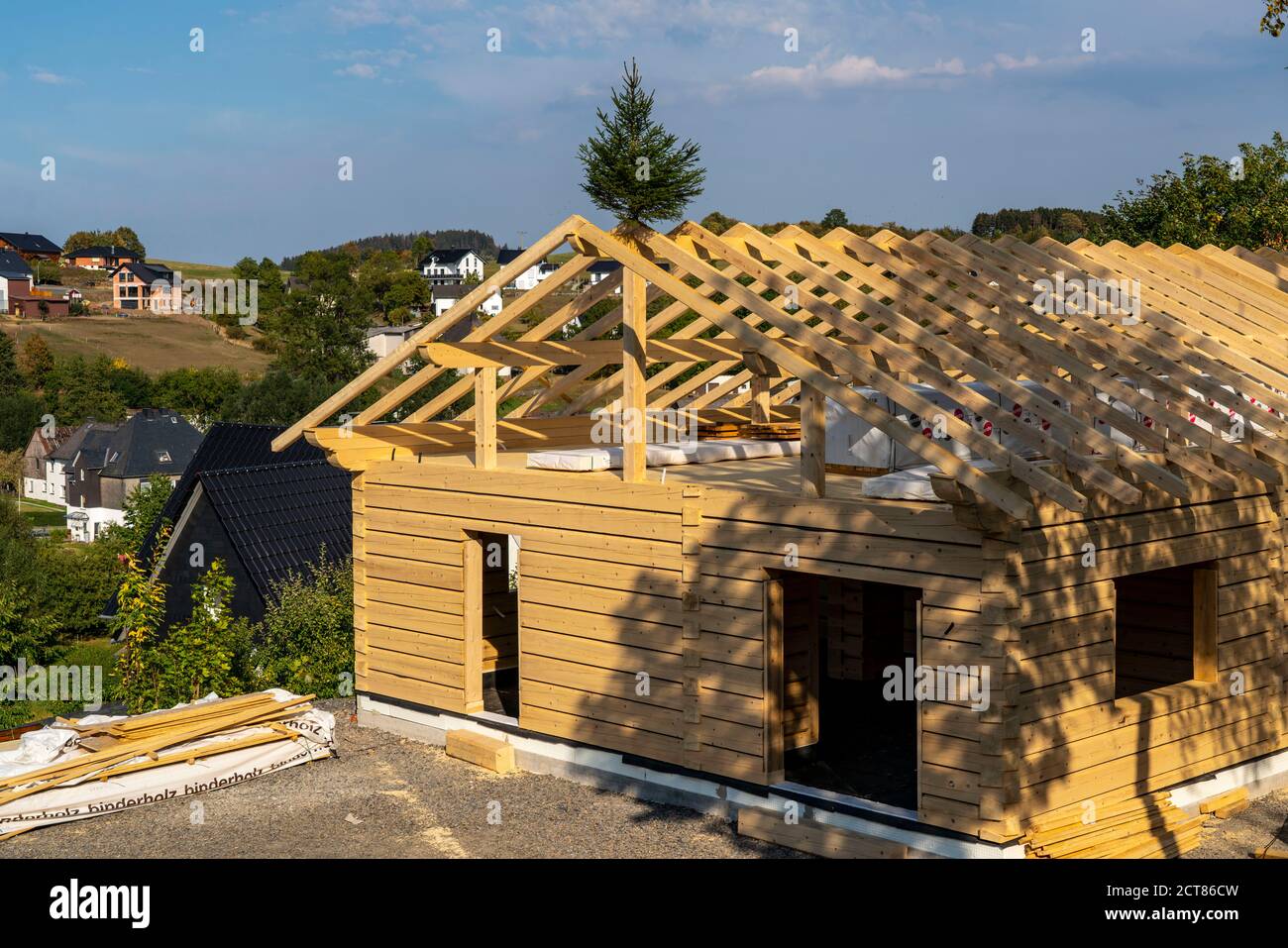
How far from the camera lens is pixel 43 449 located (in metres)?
71.9

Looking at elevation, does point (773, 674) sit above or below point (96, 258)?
below

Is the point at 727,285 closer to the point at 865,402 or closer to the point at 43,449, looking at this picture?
the point at 865,402

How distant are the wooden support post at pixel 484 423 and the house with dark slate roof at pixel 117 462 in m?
52.4

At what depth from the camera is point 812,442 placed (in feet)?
35.3

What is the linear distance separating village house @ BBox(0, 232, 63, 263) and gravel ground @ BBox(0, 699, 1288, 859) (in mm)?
133547

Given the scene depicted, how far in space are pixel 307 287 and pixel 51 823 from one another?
87.4 metres

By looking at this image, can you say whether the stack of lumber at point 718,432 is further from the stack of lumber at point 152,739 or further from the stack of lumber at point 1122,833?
the stack of lumber at point 1122,833

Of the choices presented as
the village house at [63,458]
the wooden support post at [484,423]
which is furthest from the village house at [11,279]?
the wooden support post at [484,423]

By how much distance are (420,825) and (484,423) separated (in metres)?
4.27

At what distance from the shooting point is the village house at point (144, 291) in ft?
353

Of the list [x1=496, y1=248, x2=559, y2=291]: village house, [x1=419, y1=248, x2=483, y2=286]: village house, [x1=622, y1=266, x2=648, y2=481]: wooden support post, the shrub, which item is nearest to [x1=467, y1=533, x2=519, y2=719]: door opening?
the shrub

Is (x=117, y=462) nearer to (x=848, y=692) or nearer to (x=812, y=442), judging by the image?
(x=848, y=692)

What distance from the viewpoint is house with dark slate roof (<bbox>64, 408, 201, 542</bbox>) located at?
6234 cm

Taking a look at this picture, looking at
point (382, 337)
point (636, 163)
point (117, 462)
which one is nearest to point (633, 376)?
point (636, 163)
